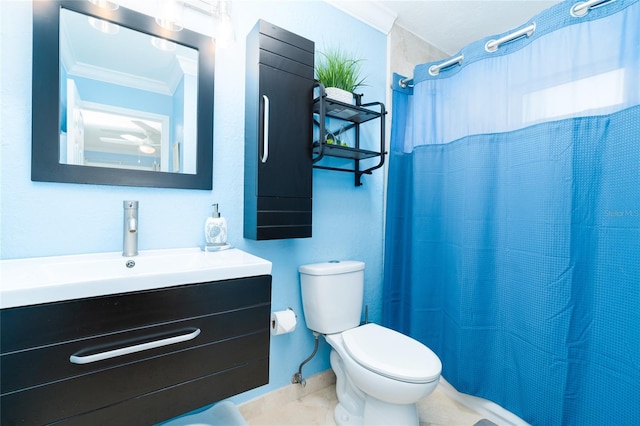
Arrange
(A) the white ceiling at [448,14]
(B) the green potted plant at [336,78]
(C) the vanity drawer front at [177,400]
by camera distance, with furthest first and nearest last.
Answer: (A) the white ceiling at [448,14]
(B) the green potted plant at [336,78]
(C) the vanity drawer front at [177,400]

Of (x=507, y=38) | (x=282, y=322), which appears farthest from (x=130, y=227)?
(x=507, y=38)

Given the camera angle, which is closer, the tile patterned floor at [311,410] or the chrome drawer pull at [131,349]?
the chrome drawer pull at [131,349]

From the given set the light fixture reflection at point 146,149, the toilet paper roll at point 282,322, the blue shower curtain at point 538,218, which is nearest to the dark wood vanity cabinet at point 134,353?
the toilet paper roll at point 282,322

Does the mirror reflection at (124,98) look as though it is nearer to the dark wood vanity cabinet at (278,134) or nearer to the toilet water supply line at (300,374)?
the dark wood vanity cabinet at (278,134)

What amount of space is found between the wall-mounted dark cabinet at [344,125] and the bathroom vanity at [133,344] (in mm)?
709

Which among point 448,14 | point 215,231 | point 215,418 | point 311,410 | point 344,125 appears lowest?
point 311,410

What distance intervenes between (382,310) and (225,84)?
1.67 m

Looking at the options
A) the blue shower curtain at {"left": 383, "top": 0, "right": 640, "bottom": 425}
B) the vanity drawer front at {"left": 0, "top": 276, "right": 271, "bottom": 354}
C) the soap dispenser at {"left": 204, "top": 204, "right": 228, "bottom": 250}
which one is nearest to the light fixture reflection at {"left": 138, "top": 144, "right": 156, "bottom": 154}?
the soap dispenser at {"left": 204, "top": 204, "right": 228, "bottom": 250}

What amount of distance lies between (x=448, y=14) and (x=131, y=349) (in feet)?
7.75

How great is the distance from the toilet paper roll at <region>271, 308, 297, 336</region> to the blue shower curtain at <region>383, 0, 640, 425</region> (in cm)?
83

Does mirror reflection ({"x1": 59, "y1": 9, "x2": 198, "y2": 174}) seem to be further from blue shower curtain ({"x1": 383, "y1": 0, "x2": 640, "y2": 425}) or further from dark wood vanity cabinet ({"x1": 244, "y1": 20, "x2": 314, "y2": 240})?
blue shower curtain ({"x1": 383, "y1": 0, "x2": 640, "y2": 425})

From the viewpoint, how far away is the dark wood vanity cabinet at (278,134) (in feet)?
4.05

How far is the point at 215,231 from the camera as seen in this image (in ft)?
4.02

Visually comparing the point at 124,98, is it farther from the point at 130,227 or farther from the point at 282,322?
the point at 282,322
